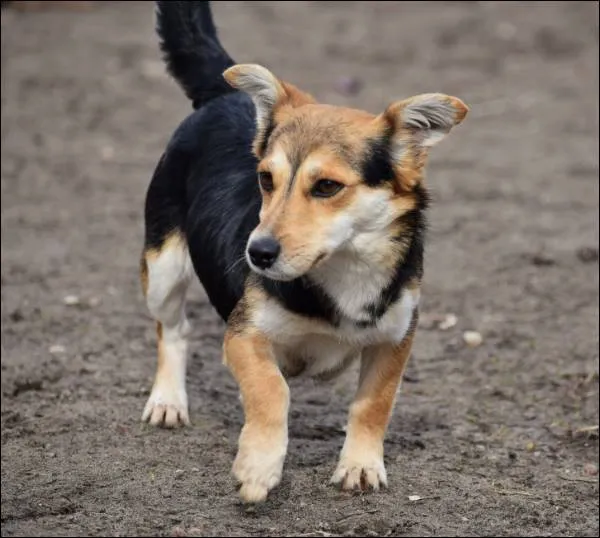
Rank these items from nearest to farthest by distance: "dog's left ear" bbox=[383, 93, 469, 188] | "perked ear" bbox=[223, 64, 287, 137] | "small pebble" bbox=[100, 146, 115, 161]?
"dog's left ear" bbox=[383, 93, 469, 188], "perked ear" bbox=[223, 64, 287, 137], "small pebble" bbox=[100, 146, 115, 161]

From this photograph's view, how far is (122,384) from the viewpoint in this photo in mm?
6621

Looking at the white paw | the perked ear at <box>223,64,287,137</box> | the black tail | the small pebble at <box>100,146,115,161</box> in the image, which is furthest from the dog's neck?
the small pebble at <box>100,146,115,161</box>

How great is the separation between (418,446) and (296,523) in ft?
3.91

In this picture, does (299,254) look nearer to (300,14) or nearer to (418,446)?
(418,446)

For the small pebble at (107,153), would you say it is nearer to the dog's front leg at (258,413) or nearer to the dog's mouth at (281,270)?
the dog's front leg at (258,413)

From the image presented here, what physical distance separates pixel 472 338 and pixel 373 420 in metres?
2.46

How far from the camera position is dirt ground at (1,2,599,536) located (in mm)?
5223

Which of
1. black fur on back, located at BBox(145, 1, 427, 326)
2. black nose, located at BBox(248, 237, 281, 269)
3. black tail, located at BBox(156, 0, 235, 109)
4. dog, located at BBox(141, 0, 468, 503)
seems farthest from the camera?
black tail, located at BBox(156, 0, 235, 109)

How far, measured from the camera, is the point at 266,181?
4.76 metres

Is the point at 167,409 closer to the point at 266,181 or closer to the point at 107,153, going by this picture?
the point at 266,181

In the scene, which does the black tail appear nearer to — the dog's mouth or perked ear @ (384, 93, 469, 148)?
perked ear @ (384, 93, 469, 148)

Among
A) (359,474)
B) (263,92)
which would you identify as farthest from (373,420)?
(263,92)

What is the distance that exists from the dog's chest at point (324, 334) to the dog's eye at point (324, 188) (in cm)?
55

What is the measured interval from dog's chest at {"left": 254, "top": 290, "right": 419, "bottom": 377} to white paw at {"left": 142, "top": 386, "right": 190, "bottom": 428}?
2.99ft
